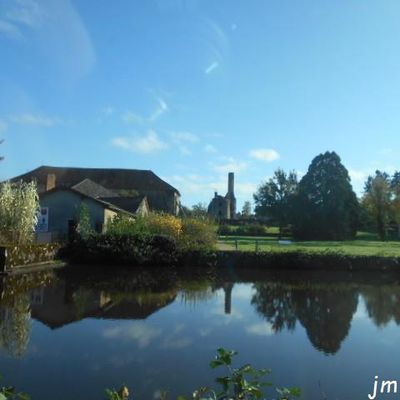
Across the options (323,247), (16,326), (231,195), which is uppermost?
(231,195)

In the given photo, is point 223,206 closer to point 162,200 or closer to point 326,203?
point 162,200

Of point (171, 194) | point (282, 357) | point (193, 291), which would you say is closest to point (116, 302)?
point (193, 291)

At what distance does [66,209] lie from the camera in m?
31.5

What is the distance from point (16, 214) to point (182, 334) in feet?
51.2

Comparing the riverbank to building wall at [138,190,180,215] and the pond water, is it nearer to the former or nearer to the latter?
the pond water

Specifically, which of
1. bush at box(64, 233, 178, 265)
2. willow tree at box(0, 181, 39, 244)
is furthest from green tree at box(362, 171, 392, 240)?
willow tree at box(0, 181, 39, 244)

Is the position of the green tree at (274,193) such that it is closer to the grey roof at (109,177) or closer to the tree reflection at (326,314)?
the grey roof at (109,177)

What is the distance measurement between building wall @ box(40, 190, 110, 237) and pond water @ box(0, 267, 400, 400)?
1154 centimetres

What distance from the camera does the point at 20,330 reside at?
10.5 m

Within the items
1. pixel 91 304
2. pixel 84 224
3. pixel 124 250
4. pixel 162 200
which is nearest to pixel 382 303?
pixel 91 304

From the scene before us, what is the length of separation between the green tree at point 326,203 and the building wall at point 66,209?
1049 inches

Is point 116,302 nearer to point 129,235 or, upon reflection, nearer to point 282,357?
point 282,357

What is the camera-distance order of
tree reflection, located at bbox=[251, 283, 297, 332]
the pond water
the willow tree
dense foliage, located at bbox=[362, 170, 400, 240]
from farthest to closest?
dense foliage, located at bbox=[362, 170, 400, 240]
the willow tree
tree reflection, located at bbox=[251, 283, 297, 332]
the pond water

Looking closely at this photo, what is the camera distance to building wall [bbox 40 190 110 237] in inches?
1234
